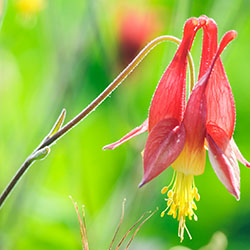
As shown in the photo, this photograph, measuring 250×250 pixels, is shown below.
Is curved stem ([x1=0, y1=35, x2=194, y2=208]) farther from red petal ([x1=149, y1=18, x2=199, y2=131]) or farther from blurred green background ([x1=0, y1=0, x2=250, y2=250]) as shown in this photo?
blurred green background ([x1=0, y1=0, x2=250, y2=250])

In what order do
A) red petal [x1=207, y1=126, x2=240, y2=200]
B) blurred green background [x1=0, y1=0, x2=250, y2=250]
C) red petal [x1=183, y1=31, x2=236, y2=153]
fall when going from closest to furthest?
red petal [x1=207, y1=126, x2=240, y2=200], red petal [x1=183, y1=31, x2=236, y2=153], blurred green background [x1=0, y1=0, x2=250, y2=250]

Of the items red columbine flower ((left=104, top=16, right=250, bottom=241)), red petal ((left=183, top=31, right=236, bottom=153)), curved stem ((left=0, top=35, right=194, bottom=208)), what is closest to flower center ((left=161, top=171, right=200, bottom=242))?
red columbine flower ((left=104, top=16, right=250, bottom=241))

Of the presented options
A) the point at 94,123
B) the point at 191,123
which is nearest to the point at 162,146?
the point at 191,123

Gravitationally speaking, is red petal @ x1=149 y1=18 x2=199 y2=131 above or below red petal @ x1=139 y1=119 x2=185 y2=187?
above

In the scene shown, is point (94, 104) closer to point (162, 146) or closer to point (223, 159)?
point (162, 146)

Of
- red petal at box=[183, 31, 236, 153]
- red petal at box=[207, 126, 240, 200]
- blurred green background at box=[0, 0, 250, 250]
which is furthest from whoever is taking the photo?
blurred green background at box=[0, 0, 250, 250]

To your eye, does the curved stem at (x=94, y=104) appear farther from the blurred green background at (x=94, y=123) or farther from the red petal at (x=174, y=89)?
the blurred green background at (x=94, y=123)

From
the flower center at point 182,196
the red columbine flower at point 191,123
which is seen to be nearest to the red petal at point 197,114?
the red columbine flower at point 191,123

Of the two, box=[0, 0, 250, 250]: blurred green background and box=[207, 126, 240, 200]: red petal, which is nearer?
box=[207, 126, 240, 200]: red petal
